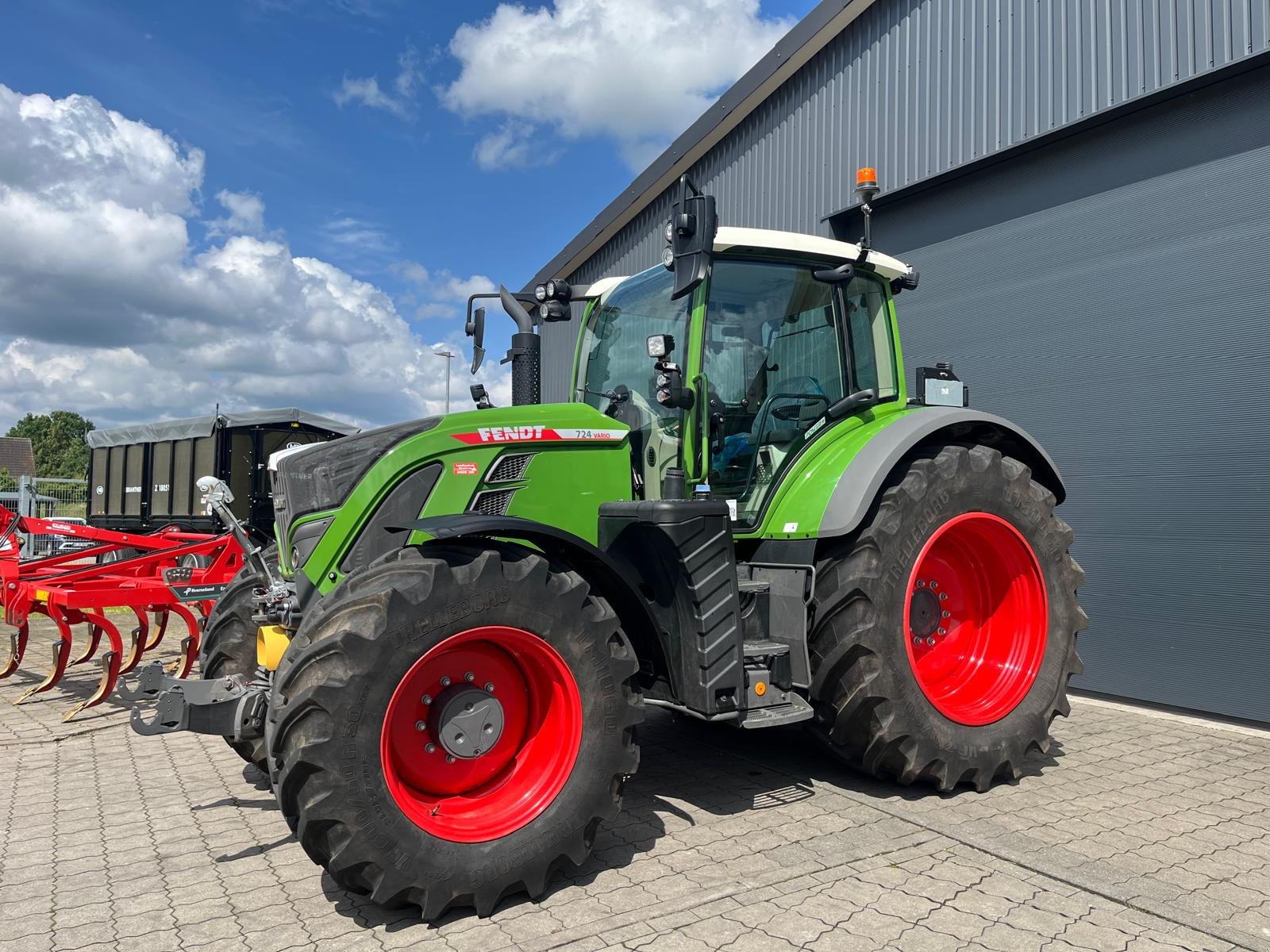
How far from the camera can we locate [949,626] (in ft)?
16.2

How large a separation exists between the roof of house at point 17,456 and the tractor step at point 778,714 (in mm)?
53606

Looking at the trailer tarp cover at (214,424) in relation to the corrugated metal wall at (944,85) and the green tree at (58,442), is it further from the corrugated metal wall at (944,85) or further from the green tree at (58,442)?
the green tree at (58,442)

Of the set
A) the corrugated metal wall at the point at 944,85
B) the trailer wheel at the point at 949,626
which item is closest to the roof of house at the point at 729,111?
the corrugated metal wall at the point at 944,85

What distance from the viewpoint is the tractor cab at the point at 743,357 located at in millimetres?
4215

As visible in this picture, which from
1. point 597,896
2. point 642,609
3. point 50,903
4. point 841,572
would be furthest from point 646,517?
point 50,903

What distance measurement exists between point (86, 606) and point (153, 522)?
8.67 metres

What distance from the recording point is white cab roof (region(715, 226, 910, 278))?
435 centimetres

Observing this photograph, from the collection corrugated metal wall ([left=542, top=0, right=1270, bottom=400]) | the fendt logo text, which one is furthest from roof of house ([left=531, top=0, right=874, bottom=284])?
the fendt logo text

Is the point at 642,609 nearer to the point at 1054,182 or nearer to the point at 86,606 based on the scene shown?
the point at 86,606

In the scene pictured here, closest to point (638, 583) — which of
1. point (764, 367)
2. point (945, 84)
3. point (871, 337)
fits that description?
point (764, 367)

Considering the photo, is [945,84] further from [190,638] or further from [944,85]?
[190,638]

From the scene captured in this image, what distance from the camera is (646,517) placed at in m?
3.77

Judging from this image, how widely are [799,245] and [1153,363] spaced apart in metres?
3.17

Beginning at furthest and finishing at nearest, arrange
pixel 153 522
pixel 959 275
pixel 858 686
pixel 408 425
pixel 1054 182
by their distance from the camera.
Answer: pixel 153 522 → pixel 959 275 → pixel 1054 182 → pixel 858 686 → pixel 408 425
